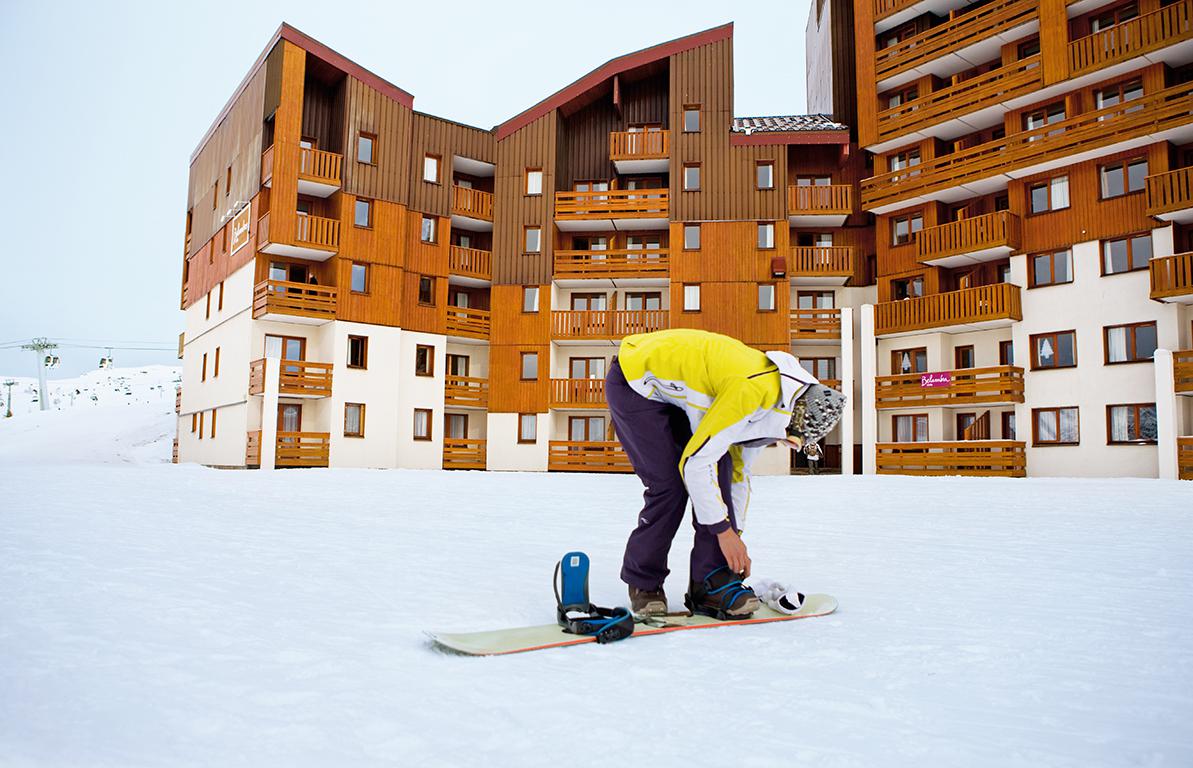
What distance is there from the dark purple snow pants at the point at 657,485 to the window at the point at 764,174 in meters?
26.0

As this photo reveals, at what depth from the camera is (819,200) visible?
96.2ft

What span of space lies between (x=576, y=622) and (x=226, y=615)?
1.74 meters

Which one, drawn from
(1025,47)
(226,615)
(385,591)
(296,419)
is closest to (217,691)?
(226,615)

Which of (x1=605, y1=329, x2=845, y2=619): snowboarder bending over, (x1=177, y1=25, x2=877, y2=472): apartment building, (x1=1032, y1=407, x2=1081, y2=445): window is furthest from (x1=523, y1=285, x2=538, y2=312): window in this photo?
(x1=605, y1=329, x2=845, y2=619): snowboarder bending over

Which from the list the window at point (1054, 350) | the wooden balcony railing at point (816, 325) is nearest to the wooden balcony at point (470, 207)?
the wooden balcony railing at point (816, 325)

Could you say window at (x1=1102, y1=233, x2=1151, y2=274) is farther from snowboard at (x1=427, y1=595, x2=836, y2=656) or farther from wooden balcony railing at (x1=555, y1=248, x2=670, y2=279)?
snowboard at (x1=427, y1=595, x2=836, y2=656)

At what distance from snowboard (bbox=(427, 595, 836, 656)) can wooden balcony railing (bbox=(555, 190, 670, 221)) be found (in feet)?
85.1

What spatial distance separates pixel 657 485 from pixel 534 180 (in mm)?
27420

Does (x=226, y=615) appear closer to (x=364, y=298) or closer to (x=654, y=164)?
(x=364, y=298)

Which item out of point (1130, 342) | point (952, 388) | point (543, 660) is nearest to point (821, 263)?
point (952, 388)

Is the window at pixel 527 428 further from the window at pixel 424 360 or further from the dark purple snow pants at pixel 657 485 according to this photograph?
the dark purple snow pants at pixel 657 485

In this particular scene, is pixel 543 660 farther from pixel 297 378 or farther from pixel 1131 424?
pixel 297 378

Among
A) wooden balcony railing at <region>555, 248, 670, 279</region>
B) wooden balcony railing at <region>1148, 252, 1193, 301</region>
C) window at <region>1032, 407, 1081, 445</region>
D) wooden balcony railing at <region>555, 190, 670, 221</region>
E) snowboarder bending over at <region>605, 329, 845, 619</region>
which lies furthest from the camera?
wooden balcony railing at <region>555, 190, 670, 221</region>

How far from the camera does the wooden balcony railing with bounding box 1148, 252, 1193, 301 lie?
2127 centimetres
